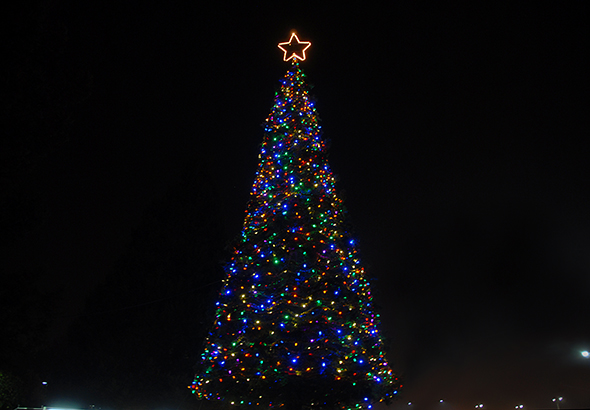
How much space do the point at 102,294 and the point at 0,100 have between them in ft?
19.1

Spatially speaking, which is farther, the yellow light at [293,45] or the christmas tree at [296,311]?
the yellow light at [293,45]

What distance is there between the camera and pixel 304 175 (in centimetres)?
834

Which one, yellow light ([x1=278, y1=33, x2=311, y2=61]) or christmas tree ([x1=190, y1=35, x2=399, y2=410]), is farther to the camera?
yellow light ([x1=278, y1=33, x2=311, y2=61])

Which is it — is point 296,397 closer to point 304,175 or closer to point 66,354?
point 304,175

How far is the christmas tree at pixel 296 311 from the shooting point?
673 cm

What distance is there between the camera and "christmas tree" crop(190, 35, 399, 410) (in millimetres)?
6727

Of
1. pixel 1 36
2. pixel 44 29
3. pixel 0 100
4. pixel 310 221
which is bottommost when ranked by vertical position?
pixel 310 221

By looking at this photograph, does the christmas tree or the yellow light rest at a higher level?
the yellow light

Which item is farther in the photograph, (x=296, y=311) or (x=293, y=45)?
(x=293, y=45)

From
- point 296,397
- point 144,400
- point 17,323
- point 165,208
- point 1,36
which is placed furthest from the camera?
point 165,208

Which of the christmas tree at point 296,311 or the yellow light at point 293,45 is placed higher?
the yellow light at point 293,45

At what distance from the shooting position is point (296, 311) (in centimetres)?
688

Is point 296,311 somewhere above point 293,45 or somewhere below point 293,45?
below

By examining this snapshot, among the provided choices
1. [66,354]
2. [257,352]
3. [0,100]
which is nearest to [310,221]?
[257,352]
